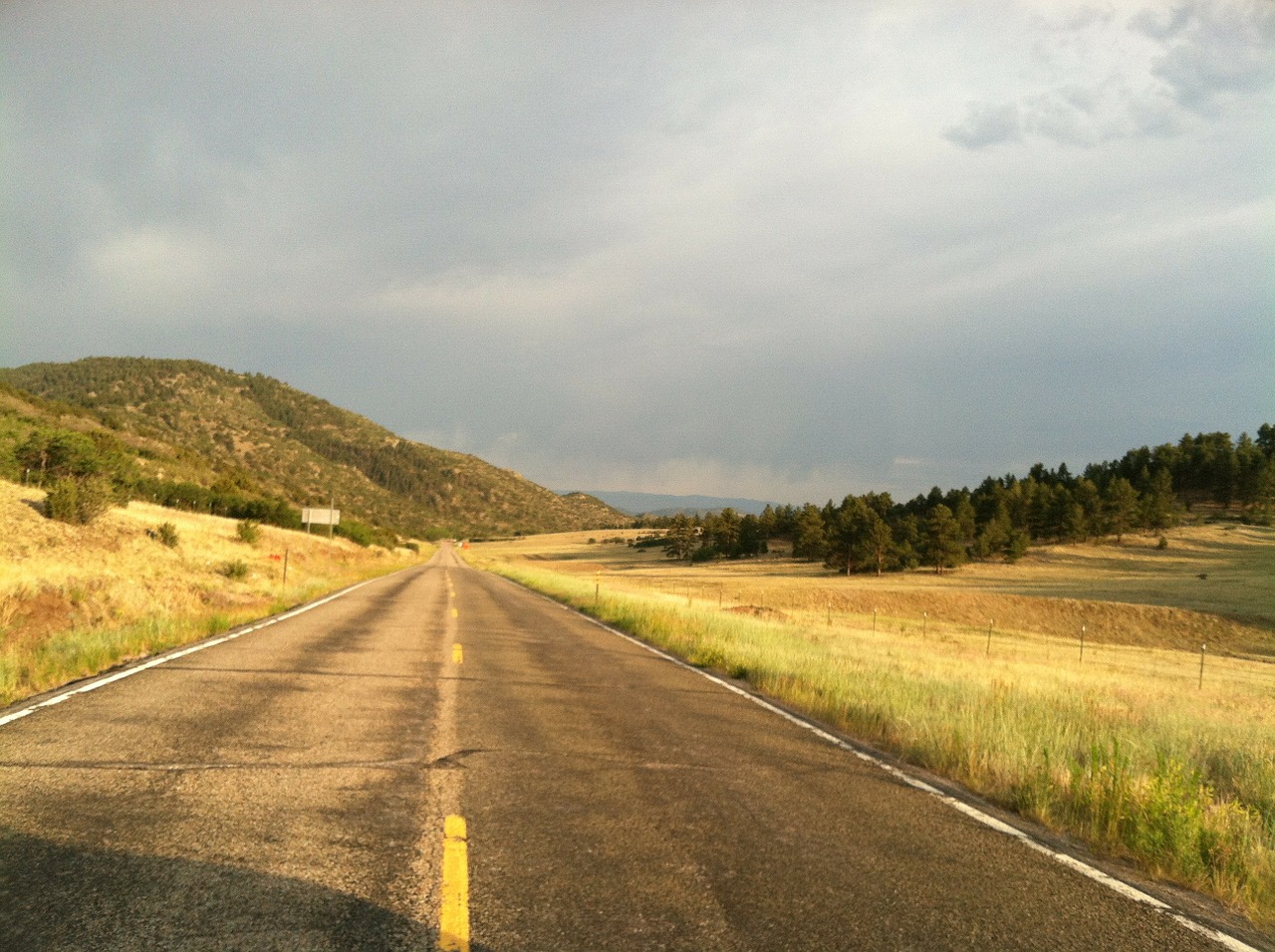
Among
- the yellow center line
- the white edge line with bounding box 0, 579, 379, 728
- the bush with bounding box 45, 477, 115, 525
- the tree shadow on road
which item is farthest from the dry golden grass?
the tree shadow on road

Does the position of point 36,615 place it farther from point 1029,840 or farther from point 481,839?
point 1029,840

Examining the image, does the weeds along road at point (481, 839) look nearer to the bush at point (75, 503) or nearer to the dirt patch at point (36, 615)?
the dirt patch at point (36, 615)

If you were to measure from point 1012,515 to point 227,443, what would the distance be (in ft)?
403

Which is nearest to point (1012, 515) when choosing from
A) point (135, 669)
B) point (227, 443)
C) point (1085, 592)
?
point (1085, 592)

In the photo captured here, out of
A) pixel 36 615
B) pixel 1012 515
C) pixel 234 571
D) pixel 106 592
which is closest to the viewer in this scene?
pixel 36 615

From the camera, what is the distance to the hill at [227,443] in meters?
60.8

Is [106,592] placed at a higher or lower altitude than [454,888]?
lower

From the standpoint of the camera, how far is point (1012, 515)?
342 feet

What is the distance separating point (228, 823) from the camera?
484 centimetres

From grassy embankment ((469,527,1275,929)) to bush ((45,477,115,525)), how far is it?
707 inches

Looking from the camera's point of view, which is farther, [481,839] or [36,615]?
[36,615]

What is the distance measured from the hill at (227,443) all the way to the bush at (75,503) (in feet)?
26.8

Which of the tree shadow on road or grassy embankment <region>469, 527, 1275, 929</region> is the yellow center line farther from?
grassy embankment <region>469, 527, 1275, 929</region>

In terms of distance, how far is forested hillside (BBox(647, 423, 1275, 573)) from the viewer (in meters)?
87.4
